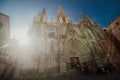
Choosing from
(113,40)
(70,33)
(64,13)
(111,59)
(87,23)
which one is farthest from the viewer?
(64,13)

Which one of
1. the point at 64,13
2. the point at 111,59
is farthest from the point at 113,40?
the point at 64,13

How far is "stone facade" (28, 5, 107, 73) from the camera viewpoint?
15.2 m

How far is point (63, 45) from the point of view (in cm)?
1714

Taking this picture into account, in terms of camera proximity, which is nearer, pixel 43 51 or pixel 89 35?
pixel 43 51

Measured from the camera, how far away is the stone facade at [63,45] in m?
15.2

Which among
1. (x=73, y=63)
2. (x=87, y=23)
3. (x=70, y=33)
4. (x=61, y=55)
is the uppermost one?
(x=87, y=23)

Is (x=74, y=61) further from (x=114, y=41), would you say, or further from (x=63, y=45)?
(x=114, y=41)

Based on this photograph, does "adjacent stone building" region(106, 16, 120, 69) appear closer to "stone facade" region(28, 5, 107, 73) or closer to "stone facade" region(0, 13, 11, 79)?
"stone facade" region(28, 5, 107, 73)

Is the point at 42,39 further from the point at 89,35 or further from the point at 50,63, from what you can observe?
the point at 89,35

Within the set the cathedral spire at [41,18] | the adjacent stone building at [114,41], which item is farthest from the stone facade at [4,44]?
the adjacent stone building at [114,41]

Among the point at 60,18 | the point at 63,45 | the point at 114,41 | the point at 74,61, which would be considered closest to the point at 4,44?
the point at 63,45

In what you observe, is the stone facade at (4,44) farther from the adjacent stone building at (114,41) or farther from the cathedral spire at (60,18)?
the adjacent stone building at (114,41)

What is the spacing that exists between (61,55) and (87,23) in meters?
11.6

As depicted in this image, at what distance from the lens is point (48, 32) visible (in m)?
18.7
